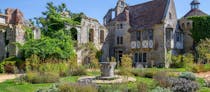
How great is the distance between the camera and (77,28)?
32.0 metres

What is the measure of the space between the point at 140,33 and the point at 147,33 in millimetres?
935

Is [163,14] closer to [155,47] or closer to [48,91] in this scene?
[155,47]

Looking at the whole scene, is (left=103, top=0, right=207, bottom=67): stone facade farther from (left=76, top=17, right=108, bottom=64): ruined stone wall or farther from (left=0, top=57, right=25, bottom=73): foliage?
(left=0, top=57, right=25, bottom=73): foliage

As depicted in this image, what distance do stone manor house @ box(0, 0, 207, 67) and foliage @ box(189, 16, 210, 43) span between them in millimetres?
678

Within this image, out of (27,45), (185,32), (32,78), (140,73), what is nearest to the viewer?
(32,78)

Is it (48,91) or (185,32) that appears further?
(185,32)

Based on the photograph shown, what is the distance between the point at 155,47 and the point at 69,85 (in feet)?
76.8

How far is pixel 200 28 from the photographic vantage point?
107ft

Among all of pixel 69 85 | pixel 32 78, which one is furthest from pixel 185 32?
pixel 69 85

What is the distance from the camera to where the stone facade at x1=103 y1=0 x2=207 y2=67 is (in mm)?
32031

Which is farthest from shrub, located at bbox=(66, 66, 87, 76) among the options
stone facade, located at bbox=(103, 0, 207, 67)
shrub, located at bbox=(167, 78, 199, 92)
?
stone facade, located at bbox=(103, 0, 207, 67)

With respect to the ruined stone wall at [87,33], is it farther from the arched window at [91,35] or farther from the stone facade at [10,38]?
the stone facade at [10,38]

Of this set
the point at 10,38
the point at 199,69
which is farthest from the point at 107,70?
the point at 10,38

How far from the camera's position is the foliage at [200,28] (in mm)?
32094
